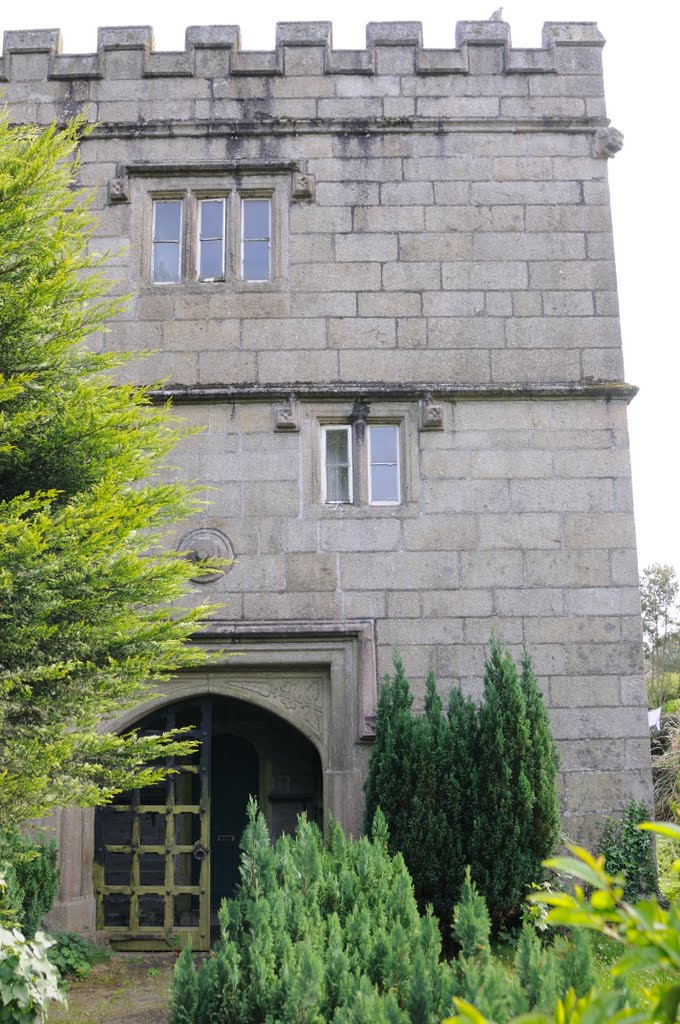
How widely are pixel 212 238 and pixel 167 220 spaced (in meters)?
0.43

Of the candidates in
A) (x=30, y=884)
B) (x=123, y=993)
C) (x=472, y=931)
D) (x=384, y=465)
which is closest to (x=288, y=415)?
(x=384, y=465)

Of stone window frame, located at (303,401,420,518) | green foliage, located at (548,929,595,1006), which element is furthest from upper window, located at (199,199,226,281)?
green foliage, located at (548,929,595,1006)

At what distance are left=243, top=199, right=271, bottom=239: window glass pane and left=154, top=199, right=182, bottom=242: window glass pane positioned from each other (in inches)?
22.5

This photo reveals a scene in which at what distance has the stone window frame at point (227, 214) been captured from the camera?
29.3 feet

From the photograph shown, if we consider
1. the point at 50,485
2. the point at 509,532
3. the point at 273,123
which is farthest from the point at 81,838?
the point at 273,123

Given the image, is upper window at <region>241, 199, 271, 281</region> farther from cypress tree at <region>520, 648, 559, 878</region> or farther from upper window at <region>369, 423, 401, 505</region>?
cypress tree at <region>520, 648, 559, 878</region>

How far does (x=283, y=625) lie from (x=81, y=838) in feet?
7.21

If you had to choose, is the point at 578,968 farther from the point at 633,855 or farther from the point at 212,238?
the point at 212,238

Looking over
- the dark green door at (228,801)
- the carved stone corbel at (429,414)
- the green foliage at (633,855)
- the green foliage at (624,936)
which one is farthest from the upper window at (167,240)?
the green foliage at (624,936)

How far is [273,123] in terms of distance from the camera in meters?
9.11

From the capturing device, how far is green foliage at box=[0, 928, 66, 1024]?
4.84m

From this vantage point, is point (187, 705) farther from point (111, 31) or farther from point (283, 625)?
point (111, 31)

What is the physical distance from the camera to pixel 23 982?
4.87m

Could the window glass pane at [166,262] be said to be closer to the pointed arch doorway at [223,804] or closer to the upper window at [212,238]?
the upper window at [212,238]
